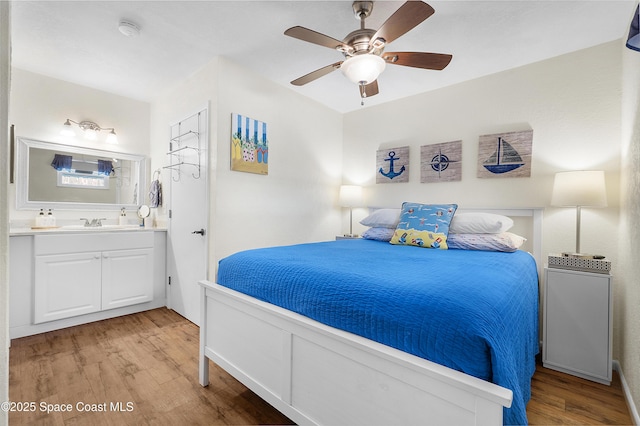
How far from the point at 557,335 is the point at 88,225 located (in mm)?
4386

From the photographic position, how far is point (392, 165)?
354 centimetres

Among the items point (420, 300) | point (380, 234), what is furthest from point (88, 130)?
point (420, 300)

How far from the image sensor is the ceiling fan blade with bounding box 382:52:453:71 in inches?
75.2

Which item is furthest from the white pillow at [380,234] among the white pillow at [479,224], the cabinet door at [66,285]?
the cabinet door at [66,285]

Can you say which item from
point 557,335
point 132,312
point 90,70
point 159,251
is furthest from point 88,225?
point 557,335

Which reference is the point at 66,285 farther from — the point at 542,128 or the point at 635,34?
the point at 542,128

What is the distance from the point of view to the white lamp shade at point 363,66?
1848 millimetres

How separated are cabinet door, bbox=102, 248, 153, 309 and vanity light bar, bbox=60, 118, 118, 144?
133 centimetres

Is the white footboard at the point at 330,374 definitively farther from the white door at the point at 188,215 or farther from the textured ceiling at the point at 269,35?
the textured ceiling at the point at 269,35

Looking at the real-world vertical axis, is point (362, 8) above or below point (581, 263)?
above

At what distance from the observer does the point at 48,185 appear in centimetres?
305

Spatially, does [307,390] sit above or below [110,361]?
above

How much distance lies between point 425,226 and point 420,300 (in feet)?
5.18

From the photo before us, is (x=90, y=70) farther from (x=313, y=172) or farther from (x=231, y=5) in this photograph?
(x=313, y=172)
